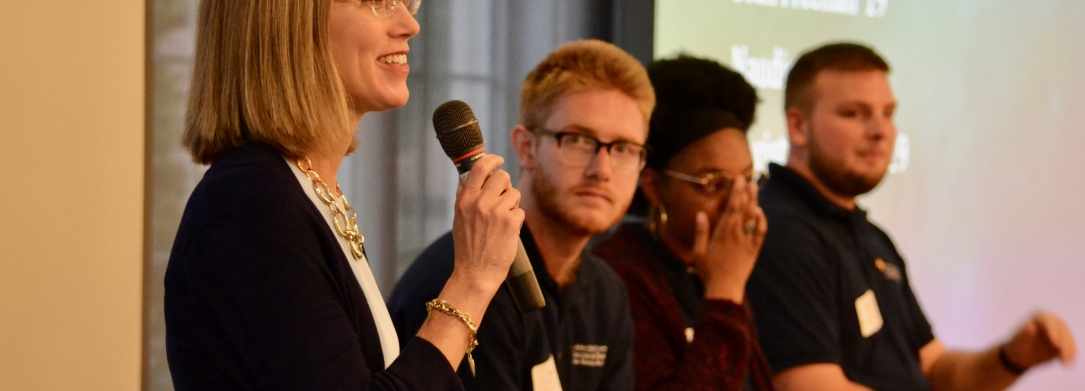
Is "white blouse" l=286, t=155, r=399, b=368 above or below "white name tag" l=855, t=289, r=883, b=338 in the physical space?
above

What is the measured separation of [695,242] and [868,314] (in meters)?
0.57

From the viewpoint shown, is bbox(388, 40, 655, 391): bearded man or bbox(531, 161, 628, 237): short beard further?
bbox(531, 161, 628, 237): short beard

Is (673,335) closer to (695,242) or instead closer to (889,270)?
(695,242)

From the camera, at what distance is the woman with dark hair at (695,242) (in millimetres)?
2049

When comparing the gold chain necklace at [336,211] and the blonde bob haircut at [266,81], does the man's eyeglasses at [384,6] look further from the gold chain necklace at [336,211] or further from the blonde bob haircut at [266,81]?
the gold chain necklace at [336,211]

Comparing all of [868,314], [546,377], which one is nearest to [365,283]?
[546,377]

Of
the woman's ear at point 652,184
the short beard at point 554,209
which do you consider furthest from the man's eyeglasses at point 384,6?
the woman's ear at point 652,184

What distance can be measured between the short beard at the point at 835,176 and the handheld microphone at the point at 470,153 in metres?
1.60

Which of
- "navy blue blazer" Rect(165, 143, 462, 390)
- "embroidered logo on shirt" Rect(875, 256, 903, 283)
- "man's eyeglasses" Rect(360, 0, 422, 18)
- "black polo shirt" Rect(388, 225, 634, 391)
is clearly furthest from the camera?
A: "embroidered logo on shirt" Rect(875, 256, 903, 283)

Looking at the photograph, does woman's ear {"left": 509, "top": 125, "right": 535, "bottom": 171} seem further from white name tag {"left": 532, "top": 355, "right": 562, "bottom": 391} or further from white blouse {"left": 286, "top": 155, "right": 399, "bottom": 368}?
white blouse {"left": 286, "top": 155, "right": 399, "bottom": 368}

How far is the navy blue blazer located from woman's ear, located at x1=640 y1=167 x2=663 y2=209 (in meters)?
1.36

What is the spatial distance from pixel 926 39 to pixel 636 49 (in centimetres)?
139

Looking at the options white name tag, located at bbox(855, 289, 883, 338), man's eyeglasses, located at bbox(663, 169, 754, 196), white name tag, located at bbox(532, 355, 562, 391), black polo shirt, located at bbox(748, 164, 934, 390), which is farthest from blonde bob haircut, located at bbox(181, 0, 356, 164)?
white name tag, located at bbox(855, 289, 883, 338)

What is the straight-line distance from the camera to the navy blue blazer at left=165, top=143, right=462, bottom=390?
97 cm
